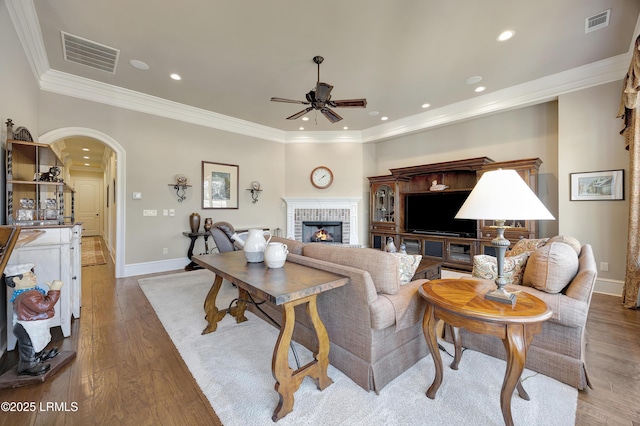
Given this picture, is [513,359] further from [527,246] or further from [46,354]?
[46,354]

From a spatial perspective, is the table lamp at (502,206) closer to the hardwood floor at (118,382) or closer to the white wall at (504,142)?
the hardwood floor at (118,382)

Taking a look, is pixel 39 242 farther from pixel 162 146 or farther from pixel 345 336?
pixel 162 146

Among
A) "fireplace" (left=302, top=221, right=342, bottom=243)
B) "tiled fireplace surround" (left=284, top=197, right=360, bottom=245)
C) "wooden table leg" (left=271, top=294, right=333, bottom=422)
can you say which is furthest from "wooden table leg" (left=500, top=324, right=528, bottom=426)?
"fireplace" (left=302, top=221, right=342, bottom=243)

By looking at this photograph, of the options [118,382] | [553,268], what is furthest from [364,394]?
[118,382]

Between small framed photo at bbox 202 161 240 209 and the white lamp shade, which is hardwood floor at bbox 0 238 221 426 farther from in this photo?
small framed photo at bbox 202 161 240 209

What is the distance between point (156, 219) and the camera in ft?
15.2

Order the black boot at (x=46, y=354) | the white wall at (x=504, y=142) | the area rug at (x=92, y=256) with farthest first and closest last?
the area rug at (x=92, y=256), the white wall at (x=504, y=142), the black boot at (x=46, y=354)

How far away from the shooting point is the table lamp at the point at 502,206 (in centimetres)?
141

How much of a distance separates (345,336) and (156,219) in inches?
170

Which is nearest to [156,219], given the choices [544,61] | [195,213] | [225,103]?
[195,213]

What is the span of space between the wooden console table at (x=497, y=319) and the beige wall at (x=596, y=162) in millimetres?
3225

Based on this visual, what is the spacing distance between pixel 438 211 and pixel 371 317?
13.8 ft

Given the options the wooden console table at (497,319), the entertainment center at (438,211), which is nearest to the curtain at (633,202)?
the entertainment center at (438,211)

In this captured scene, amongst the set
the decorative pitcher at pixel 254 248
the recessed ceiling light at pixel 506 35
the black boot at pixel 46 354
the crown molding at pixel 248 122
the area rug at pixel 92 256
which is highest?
the recessed ceiling light at pixel 506 35
